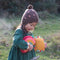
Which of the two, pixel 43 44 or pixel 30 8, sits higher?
pixel 30 8

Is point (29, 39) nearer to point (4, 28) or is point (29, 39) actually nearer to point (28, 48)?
point (28, 48)

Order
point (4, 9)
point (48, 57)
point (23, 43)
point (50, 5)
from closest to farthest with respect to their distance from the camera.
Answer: point (23, 43)
point (48, 57)
point (4, 9)
point (50, 5)

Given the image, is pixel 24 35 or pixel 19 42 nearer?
pixel 19 42

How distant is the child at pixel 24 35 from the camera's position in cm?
295

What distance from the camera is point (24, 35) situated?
311cm

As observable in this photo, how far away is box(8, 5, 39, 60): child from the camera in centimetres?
295

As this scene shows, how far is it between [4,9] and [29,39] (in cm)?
1206

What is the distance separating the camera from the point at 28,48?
2969 millimetres

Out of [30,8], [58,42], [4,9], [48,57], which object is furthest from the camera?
[4,9]

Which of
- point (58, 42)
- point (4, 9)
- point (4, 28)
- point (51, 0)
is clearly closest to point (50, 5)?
point (51, 0)

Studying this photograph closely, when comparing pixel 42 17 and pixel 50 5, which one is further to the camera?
pixel 50 5

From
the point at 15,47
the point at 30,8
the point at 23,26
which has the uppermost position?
the point at 30,8

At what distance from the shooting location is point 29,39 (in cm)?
307

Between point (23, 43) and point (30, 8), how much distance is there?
1.75ft
